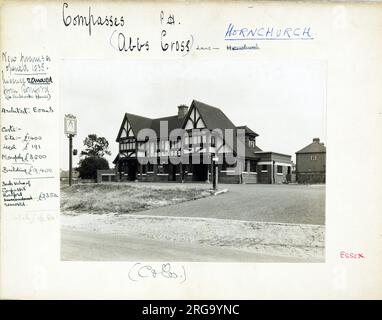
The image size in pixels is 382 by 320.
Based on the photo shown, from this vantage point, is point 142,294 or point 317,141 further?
point 317,141

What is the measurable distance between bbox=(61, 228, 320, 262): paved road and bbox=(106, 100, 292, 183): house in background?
147cm

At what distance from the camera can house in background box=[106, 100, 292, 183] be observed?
4.64m

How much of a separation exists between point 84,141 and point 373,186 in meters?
3.33

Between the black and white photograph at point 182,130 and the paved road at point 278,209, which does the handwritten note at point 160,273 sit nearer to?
the black and white photograph at point 182,130

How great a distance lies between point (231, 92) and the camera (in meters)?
3.91

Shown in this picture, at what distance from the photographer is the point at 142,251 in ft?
11.9

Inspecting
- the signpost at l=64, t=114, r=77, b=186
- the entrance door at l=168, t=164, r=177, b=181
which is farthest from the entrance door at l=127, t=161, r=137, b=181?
the signpost at l=64, t=114, r=77, b=186

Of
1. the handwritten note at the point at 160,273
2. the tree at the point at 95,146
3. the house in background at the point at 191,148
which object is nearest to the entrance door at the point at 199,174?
the house in background at the point at 191,148

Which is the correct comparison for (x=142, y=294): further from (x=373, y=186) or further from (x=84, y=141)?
(x=373, y=186)

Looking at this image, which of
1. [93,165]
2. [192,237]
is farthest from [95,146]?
[192,237]

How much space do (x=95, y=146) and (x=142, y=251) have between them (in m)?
1.82

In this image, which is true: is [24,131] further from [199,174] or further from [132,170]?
[199,174]
